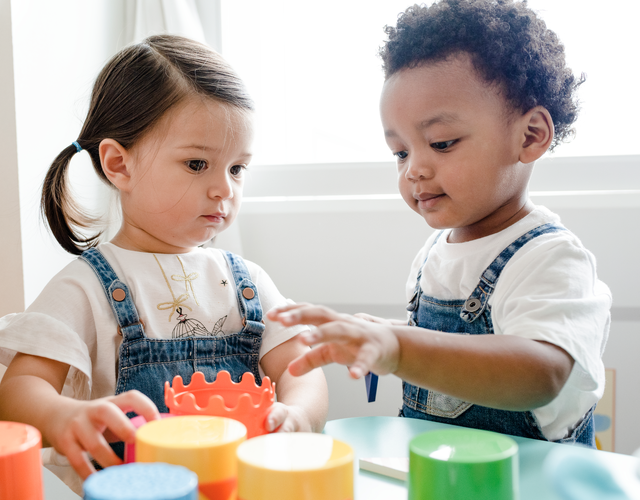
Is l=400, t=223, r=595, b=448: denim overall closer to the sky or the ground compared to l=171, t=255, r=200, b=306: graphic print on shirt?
closer to the ground

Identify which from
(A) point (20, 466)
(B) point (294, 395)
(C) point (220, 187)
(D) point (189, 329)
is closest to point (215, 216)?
(C) point (220, 187)

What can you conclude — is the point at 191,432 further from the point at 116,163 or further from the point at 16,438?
the point at 116,163

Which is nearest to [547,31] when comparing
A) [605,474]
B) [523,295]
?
[523,295]

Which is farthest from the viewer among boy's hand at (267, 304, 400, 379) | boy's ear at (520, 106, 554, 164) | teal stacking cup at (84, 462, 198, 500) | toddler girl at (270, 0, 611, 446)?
boy's ear at (520, 106, 554, 164)

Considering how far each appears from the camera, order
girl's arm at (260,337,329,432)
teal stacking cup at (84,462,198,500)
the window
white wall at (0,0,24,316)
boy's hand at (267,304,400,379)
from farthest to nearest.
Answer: the window, white wall at (0,0,24,316), girl's arm at (260,337,329,432), boy's hand at (267,304,400,379), teal stacking cup at (84,462,198,500)

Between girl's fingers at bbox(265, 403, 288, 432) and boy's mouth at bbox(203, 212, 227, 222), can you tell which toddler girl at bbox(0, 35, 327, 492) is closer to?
boy's mouth at bbox(203, 212, 227, 222)

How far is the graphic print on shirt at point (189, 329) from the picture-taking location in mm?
752

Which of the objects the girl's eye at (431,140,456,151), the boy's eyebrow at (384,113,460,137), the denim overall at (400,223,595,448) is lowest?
the denim overall at (400,223,595,448)

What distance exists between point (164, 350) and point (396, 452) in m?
0.32

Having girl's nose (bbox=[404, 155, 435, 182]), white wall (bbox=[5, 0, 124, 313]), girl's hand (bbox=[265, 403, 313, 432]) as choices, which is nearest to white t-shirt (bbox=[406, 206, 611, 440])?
girl's nose (bbox=[404, 155, 435, 182])

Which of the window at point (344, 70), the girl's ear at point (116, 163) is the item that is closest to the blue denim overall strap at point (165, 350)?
the girl's ear at point (116, 163)

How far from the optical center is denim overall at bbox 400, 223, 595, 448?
0.70 metres

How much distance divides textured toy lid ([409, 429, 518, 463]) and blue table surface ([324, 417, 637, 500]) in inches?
2.6

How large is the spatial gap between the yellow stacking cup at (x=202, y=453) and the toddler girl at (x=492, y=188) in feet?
1.08
